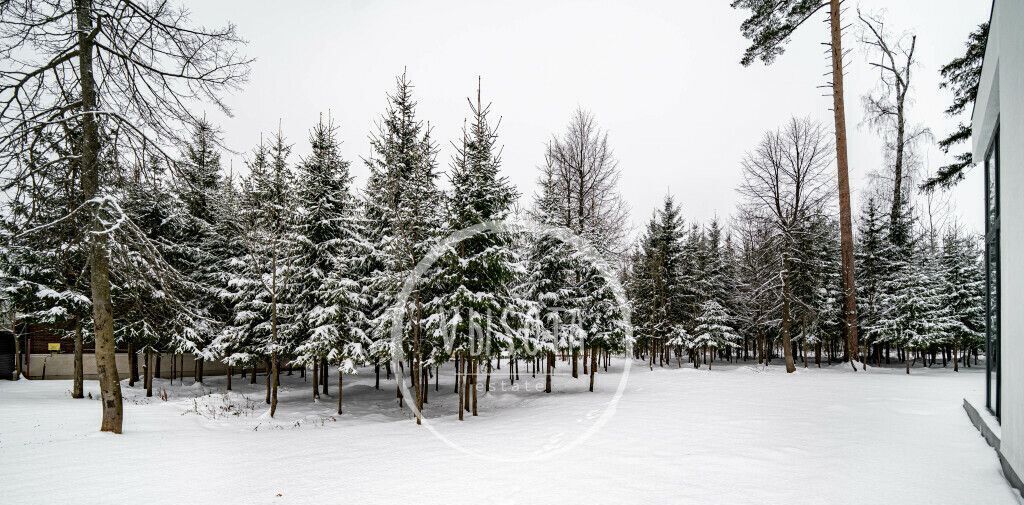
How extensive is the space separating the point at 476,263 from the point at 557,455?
7.35 meters

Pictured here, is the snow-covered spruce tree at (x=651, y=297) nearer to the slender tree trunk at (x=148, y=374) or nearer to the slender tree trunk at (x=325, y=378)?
the slender tree trunk at (x=325, y=378)

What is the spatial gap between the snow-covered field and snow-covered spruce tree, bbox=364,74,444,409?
4.17m

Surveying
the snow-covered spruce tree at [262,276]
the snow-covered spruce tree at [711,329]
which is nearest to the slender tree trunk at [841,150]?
the snow-covered spruce tree at [711,329]

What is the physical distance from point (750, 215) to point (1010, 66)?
2294cm

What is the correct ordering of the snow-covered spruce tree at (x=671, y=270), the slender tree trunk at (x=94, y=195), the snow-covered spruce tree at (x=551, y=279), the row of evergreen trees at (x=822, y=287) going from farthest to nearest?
Result: the snow-covered spruce tree at (x=671, y=270) → the row of evergreen trees at (x=822, y=287) → the snow-covered spruce tree at (x=551, y=279) → the slender tree trunk at (x=94, y=195)

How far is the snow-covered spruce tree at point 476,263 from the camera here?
1457 cm

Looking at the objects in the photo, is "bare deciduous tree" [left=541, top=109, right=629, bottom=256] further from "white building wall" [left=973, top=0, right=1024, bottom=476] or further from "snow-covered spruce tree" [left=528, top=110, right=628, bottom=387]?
"white building wall" [left=973, top=0, right=1024, bottom=476]

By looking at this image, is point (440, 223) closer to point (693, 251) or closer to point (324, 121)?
point (324, 121)

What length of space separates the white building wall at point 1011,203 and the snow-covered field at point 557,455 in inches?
36.3

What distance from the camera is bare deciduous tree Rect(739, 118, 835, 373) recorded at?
23.8 m

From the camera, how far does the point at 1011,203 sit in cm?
531

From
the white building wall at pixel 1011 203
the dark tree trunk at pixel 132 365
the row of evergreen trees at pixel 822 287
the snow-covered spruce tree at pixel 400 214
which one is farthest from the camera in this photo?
the row of evergreen trees at pixel 822 287

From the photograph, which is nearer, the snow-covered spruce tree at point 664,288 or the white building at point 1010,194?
the white building at point 1010,194

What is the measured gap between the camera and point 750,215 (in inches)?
1041
